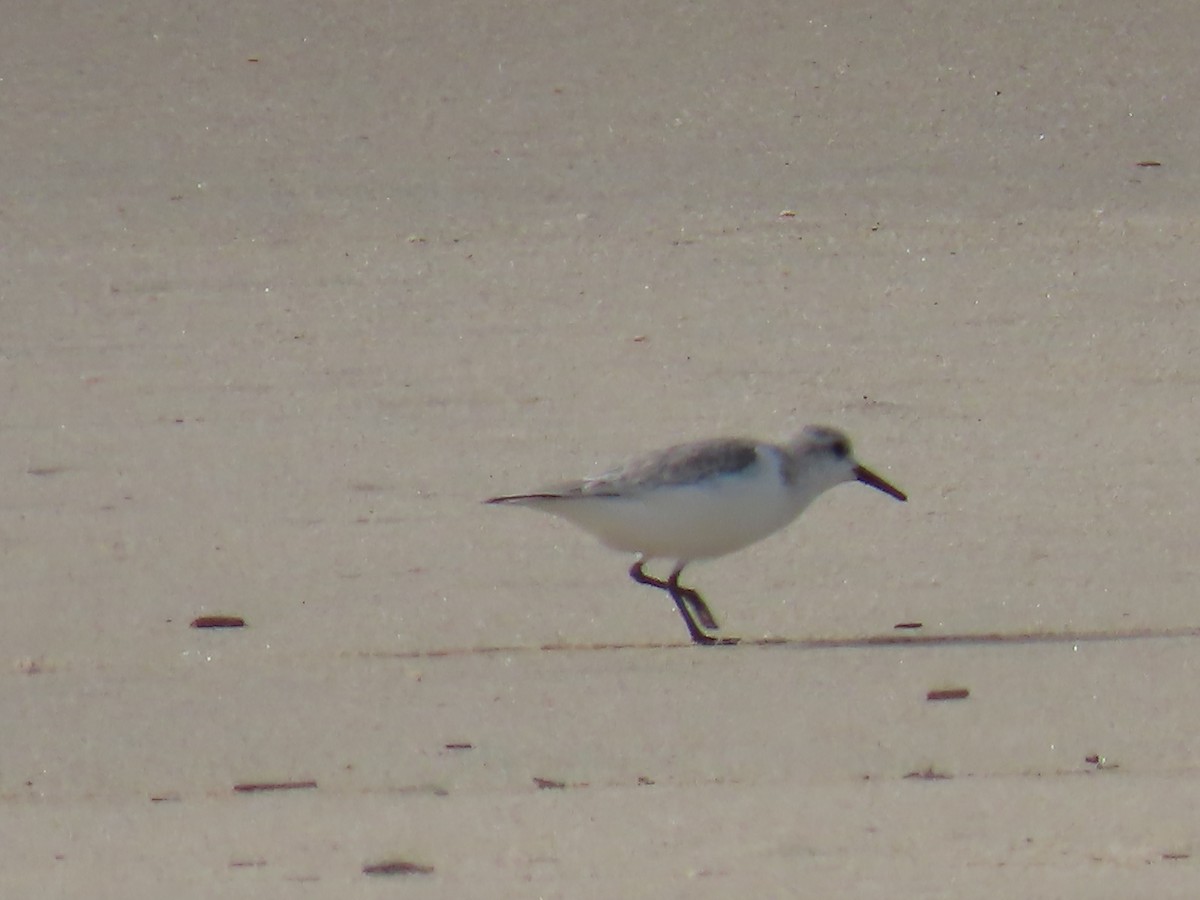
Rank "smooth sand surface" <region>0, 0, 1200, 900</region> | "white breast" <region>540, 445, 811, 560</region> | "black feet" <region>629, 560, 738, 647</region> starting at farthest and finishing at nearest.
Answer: "white breast" <region>540, 445, 811, 560</region>, "black feet" <region>629, 560, 738, 647</region>, "smooth sand surface" <region>0, 0, 1200, 900</region>

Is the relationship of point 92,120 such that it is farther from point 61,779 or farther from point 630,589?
point 61,779

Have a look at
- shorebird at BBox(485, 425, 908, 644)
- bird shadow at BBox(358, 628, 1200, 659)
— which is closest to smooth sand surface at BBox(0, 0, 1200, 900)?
bird shadow at BBox(358, 628, 1200, 659)

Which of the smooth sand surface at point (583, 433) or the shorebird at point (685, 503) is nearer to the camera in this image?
the smooth sand surface at point (583, 433)

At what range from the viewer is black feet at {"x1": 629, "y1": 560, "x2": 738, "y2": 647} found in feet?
22.0

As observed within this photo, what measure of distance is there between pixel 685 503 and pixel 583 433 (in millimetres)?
2314

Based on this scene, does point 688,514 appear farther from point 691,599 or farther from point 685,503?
point 691,599

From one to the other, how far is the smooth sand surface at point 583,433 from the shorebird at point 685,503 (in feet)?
0.73

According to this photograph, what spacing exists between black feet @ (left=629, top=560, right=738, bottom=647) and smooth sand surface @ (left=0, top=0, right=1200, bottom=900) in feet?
0.28

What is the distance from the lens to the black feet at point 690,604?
670 centimetres

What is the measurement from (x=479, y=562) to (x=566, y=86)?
21.0 ft

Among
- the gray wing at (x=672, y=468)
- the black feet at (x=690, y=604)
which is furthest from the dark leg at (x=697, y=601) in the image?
the gray wing at (x=672, y=468)

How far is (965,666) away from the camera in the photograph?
6312 millimetres

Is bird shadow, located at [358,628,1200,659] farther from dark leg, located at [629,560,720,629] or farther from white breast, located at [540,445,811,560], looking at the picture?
white breast, located at [540,445,811,560]

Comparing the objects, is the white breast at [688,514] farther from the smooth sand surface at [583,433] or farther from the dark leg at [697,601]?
the smooth sand surface at [583,433]
